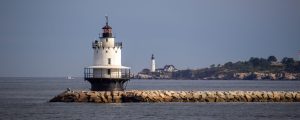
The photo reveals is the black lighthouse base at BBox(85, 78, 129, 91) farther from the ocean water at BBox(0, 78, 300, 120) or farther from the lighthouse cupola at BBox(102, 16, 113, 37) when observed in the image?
the lighthouse cupola at BBox(102, 16, 113, 37)

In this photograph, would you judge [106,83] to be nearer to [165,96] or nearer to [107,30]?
[107,30]

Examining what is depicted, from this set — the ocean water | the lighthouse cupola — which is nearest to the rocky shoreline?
the ocean water

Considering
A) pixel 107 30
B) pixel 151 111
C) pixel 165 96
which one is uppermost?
pixel 107 30

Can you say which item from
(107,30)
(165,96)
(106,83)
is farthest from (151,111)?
(107,30)

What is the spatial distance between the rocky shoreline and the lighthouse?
136cm

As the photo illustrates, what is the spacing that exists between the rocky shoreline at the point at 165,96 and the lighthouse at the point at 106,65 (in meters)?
1.36

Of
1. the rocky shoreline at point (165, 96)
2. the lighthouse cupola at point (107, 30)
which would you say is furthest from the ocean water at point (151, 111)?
the lighthouse cupola at point (107, 30)

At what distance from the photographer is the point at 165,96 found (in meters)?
60.8

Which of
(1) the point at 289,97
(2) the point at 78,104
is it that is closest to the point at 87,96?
(2) the point at 78,104

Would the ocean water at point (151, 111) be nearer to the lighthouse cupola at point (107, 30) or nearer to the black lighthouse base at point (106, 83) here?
the black lighthouse base at point (106, 83)

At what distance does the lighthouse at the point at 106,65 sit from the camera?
59812mm

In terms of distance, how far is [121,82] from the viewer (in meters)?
60.8

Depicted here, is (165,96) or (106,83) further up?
(106,83)

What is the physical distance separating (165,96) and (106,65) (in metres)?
4.85
